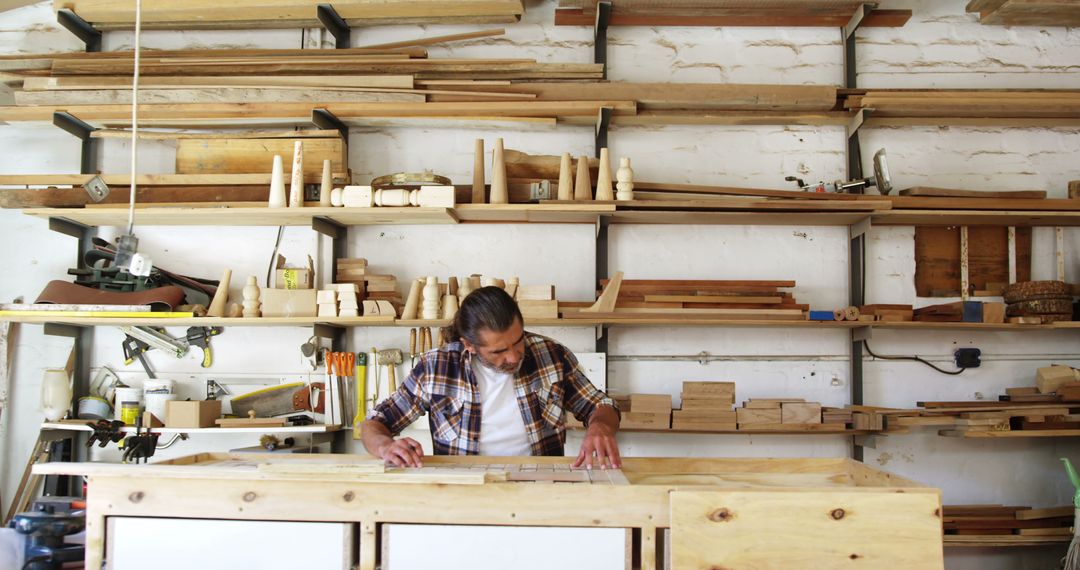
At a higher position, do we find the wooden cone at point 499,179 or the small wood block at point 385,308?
the wooden cone at point 499,179

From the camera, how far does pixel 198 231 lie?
191 inches

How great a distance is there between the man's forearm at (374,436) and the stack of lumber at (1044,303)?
329 cm

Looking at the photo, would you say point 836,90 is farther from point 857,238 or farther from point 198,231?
point 198,231

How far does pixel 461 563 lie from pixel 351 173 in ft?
10.0

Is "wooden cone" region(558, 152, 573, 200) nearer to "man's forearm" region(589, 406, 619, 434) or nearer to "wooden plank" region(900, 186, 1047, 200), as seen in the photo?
"man's forearm" region(589, 406, 619, 434)

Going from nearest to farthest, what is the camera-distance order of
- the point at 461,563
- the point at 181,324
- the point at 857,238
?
the point at 461,563
the point at 181,324
the point at 857,238

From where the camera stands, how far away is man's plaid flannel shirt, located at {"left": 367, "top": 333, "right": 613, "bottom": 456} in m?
3.18

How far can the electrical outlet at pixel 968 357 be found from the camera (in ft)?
15.2

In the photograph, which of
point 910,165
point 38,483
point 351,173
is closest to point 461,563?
point 351,173

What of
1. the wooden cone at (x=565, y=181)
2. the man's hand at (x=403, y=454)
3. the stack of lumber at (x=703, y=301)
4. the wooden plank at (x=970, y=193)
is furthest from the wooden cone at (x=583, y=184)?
the man's hand at (x=403, y=454)

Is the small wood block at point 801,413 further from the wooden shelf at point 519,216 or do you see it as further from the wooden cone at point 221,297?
the wooden cone at point 221,297

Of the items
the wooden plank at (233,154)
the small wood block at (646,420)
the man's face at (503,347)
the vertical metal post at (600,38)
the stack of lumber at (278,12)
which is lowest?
the small wood block at (646,420)

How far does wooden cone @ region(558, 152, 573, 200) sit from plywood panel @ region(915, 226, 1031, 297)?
6.51 feet

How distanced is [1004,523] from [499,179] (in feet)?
10.1
